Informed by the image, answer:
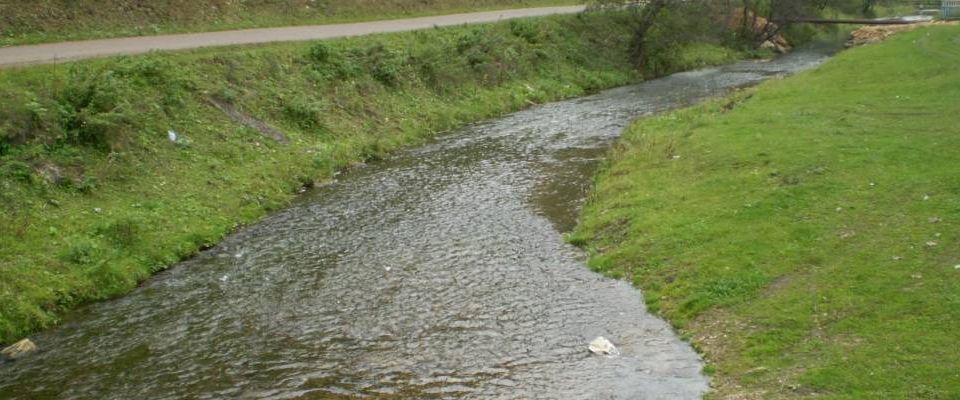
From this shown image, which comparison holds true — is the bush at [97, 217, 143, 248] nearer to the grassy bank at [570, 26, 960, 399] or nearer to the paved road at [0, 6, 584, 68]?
the paved road at [0, 6, 584, 68]

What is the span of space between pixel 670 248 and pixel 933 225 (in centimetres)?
560

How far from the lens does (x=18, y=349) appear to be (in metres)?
16.0

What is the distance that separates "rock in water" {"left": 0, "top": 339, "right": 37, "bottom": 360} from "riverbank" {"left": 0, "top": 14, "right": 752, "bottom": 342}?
63cm

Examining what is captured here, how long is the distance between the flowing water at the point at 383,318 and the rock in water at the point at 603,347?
0.21 m

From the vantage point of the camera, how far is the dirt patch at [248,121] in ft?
101

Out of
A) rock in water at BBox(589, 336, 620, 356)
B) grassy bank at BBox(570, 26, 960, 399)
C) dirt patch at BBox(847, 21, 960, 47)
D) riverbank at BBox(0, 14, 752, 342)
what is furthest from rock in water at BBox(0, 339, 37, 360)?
dirt patch at BBox(847, 21, 960, 47)

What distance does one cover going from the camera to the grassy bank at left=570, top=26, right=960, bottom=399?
505 inches

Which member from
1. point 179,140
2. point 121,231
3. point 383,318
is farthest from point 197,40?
point 383,318

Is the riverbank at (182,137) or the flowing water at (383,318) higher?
the riverbank at (182,137)

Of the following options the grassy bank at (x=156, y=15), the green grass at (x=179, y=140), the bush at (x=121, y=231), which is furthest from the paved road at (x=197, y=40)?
the bush at (x=121, y=231)

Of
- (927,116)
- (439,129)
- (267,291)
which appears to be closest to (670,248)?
(267,291)

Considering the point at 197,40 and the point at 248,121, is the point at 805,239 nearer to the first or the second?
the point at 248,121

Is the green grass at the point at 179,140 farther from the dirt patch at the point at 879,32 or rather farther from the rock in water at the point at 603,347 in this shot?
the dirt patch at the point at 879,32

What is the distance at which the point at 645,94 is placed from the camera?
48406 mm
